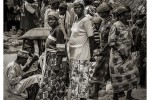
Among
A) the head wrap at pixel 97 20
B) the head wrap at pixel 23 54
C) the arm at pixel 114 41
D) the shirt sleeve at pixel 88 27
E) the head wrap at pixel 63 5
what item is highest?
the head wrap at pixel 63 5

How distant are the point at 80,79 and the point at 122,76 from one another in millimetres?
720

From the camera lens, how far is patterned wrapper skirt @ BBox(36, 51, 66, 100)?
765cm

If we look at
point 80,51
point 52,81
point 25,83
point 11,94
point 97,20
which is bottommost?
point 11,94

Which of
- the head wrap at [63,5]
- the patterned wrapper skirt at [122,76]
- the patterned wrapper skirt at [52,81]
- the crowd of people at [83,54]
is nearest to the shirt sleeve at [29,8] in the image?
the crowd of people at [83,54]

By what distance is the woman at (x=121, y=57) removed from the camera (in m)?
7.72

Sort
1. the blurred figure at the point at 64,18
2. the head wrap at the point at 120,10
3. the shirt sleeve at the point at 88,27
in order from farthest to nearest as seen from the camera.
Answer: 1. the blurred figure at the point at 64,18
2. the head wrap at the point at 120,10
3. the shirt sleeve at the point at 88,27

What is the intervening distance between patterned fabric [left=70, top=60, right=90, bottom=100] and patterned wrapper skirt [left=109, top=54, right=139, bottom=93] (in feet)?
1.49

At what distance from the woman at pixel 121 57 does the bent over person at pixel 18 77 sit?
1439 millimetres

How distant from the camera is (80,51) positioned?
7.60m

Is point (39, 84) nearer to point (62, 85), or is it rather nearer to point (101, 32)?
point (62, 85)

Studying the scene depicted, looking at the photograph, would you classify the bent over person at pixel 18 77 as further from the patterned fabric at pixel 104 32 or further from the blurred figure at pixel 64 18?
the patterned fabric at pixel 104 32

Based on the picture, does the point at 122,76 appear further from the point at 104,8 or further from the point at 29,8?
the point at 29,8

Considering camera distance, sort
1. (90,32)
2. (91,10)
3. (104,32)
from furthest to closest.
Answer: (91,10), (104,32), (90,32)

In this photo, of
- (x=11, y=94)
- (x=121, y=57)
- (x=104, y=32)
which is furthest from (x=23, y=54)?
(x=121, y=57)
